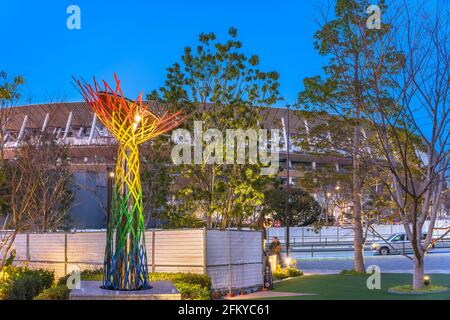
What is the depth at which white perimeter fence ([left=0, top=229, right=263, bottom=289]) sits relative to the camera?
683 inches

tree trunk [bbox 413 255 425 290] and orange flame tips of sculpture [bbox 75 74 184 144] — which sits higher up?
orange flame tips of sculpture [bbox 75 74 184 144]

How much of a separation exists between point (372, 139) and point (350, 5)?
5390 millimetres

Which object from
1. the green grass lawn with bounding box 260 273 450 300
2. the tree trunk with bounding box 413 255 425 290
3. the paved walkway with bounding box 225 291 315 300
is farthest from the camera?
the tree trunk with bounding box 413 255 425 290

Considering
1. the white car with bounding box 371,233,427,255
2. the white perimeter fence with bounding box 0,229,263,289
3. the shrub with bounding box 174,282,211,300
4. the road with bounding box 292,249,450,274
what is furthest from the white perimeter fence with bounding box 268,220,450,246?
the shrub with bounding box 174,282,211,300

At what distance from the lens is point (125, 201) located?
13438 millimetres

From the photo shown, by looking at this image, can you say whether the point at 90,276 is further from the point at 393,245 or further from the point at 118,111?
the point at 393,245

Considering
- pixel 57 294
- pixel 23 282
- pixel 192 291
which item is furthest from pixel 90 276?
pixel 192 291

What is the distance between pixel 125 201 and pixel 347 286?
374 inches

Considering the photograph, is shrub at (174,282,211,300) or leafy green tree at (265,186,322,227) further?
leafy green tree at (265,186,322,227)

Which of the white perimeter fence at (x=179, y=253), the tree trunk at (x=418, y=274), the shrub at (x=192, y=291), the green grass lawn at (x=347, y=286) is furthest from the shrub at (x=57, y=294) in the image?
the tree trunk at (x=418, y=274)

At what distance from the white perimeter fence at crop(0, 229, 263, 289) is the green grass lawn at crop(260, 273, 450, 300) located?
160 cm

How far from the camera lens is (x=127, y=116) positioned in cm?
1380

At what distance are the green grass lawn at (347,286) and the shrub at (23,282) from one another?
686 centimetres

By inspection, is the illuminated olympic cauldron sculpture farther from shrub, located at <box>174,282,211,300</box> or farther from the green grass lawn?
the green grass lawn
